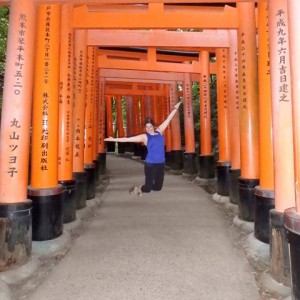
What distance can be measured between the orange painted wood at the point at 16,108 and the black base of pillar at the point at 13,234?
9 centimetres

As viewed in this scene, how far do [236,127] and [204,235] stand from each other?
2422 mm

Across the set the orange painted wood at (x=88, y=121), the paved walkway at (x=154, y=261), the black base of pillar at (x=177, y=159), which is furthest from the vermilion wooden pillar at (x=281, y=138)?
the black base of pillar at (x=177, y=159)

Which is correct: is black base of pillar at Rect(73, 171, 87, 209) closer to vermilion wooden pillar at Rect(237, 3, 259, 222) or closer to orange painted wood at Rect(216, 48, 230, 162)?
vermilion wooden pillar at Rect(237, 3, 259, 222)

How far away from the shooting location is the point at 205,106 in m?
9.10

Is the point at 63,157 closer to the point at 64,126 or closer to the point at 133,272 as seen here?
the point at 64,126

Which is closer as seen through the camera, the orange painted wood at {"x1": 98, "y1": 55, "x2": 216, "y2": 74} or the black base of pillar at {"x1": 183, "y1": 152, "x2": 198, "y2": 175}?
the orange painted wood at {"x1": 98, "y1": 55, "x2": 216, "y2": 74}

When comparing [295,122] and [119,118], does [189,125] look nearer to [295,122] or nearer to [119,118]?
[295,122]

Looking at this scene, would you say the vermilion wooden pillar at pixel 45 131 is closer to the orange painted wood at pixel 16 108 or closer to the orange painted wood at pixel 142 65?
the orange painted wood at pixel 16 108

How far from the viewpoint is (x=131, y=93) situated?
1552cm

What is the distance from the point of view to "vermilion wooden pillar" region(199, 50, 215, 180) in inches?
358

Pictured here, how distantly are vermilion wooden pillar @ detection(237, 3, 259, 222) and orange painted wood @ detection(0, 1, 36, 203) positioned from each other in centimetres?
313

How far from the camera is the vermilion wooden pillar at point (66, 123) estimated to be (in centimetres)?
496

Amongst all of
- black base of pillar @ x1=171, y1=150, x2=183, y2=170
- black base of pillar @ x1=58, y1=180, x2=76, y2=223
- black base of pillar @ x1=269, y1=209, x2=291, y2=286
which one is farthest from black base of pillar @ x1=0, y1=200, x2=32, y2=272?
black base of pillar @ x1=171, y1=150, x2=183, y2=170

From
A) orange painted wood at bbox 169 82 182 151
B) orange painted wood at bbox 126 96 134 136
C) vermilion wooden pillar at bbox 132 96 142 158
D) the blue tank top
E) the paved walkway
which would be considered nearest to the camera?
the paved walkway
